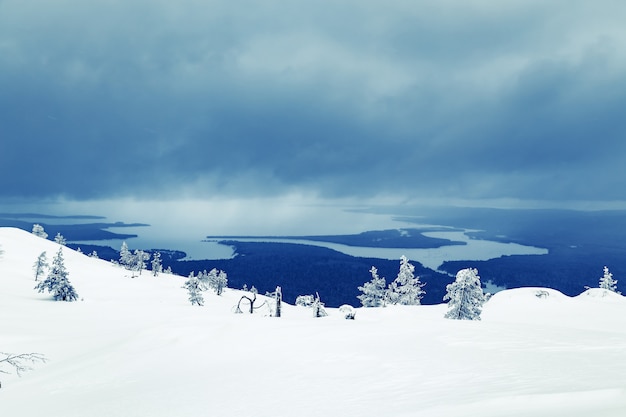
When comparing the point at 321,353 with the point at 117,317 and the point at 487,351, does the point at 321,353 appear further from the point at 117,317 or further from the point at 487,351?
the point at 117,317

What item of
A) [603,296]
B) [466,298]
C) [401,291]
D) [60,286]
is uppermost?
[603,296]

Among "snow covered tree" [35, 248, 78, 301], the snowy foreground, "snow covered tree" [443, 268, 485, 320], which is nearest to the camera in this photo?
the snowy foreground

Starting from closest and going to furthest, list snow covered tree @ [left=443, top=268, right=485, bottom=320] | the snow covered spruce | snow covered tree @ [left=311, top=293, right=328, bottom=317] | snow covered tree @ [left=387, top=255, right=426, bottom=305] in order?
snow covered tree @ [left=311, top=293, right=328, bottom=317]
snow covered tree @ [left=443, top=268, right=485, bottom=320]
snow covered tree @ [left=387, top=255, right=426, bottom=305]
the snow covered spruce

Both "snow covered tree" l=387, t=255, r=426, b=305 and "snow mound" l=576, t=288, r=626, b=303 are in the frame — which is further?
"snow covered tree" l=387, t=255, r=426, b=305

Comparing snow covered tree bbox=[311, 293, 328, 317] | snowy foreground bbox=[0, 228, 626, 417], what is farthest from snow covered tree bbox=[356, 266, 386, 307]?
snowy foreground bbox=[0, 228, 626, 417]

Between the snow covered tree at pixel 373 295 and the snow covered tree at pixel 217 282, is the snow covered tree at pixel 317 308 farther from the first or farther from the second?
the snow covered tree at pixel 217 282

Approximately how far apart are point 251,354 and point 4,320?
59.9ft

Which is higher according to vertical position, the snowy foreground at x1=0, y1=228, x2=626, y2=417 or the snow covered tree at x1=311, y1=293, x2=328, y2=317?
the snowy foreground at x1=0, y1=228, x2=626, y2=417

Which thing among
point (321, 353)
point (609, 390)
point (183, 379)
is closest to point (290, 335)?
point (321, 353)

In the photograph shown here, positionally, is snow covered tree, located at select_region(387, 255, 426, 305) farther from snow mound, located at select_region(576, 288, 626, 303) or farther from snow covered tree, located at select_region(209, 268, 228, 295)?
snow covered tree, located at select_region(209, 268, 228, 295)

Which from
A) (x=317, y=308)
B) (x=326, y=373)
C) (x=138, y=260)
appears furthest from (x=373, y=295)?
(x=138, y=260)

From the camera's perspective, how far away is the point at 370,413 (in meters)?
4.69

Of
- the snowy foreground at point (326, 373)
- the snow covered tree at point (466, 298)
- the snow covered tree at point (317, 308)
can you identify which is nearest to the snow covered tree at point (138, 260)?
the snow covered tree at point (317, 308)

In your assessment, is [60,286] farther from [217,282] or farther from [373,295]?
[217,282]
